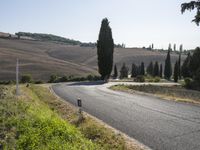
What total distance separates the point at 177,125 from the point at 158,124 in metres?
0.74

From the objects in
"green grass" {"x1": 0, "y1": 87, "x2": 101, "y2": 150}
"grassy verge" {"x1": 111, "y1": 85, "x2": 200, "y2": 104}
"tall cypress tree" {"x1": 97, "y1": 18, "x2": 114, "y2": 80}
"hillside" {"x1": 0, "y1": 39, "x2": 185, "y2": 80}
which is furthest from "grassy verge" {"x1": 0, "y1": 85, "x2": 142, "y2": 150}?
"hillside" {"x1": 0, "y1": 39, "x2": 185, "y2": 80}

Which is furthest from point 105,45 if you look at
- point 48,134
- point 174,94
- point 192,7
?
point 48,134

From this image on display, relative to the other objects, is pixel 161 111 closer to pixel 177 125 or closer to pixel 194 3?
pixel 177 125

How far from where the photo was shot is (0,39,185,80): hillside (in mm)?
94938

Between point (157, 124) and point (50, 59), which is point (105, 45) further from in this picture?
point (50, 59)

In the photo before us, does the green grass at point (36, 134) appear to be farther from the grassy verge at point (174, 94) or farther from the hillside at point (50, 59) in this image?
the hillside at point (50, 59)

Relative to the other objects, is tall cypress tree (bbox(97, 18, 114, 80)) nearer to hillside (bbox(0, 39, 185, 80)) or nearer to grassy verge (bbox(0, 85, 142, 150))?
hillside (bbox(0, 39, 185, 80))

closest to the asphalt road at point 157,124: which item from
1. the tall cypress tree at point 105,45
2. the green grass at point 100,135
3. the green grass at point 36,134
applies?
the green grass at point 100,135

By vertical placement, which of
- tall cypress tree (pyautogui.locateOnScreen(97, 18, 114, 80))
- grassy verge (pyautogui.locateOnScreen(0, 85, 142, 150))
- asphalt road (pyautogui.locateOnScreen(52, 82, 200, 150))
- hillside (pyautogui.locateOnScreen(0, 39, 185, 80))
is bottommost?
hillside (pyautogui.locateOnScreen(0, 39, 185, 80))

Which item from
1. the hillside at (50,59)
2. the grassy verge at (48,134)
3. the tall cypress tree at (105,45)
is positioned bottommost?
the hillside at (50,59)

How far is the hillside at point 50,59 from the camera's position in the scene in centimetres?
9494

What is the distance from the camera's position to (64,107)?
787 inches

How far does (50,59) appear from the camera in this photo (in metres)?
130

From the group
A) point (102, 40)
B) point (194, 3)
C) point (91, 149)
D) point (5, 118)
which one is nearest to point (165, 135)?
Result: point (91, 149)
